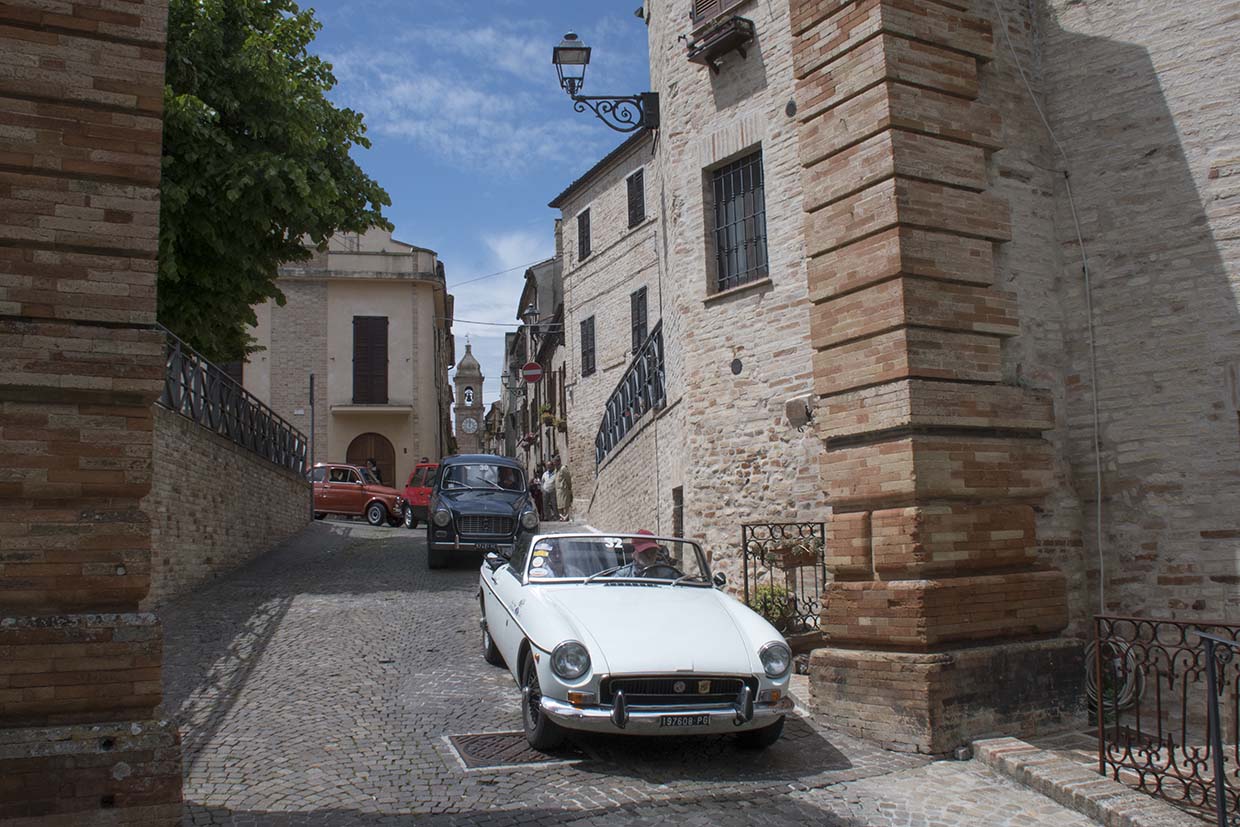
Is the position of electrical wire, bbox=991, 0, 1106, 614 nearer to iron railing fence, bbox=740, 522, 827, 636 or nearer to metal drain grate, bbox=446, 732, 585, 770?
iron railing fence, bbox=740, 522, 827, 636

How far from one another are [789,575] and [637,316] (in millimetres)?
14348

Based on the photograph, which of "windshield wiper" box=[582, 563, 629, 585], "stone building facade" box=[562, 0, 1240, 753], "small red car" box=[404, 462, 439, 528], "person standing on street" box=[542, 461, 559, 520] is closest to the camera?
"stone building facade" box=[562, 0, 1240, 753]

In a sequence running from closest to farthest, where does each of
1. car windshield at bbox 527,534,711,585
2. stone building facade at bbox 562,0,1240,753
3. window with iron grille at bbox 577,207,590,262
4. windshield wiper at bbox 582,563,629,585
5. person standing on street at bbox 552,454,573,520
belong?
stone building facade at bbox 562,0,1240,753 < windshield wiper at bbox 582,563,629,585 < car windshield at bbox 527,534,711,585 < person standing on street at bbox 552,454,573,520 < window with iron grille at bbox 577,207,590,262

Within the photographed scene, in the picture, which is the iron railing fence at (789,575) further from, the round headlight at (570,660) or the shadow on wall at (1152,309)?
the round headlight at (570,660)

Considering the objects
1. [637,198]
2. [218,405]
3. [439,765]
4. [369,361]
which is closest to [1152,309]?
[439,765]

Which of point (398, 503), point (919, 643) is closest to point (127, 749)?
point (919, 643)

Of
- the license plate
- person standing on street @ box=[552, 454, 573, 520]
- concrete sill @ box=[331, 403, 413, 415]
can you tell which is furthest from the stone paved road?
concrete sill @ box=[331, 403, 413, 415]

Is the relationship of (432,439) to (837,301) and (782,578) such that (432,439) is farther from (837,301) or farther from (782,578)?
(837,301)

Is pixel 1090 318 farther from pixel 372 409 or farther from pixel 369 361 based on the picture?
pixel 369 361

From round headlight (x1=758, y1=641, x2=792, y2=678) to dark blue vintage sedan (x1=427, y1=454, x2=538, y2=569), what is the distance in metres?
8.42

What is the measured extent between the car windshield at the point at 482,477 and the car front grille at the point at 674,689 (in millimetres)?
9591

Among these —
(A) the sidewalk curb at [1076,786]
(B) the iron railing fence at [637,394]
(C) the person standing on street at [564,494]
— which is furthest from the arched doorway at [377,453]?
(A) the sidewalk curb at [1076,786]

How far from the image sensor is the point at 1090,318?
7.64 meters

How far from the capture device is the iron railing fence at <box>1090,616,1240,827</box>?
5.01m
